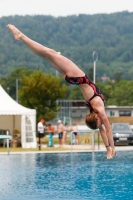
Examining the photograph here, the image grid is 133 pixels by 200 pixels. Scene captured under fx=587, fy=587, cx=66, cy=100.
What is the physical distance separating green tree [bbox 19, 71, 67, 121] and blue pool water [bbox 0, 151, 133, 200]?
44.8 feet

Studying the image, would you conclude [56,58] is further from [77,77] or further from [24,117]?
[24,117]

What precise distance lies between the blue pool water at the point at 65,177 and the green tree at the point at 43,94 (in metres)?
13.7

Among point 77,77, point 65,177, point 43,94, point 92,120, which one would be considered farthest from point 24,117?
point 77,77

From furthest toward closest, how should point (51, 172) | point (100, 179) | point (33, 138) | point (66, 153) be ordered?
point (33, 138)
point (66, 153)
point (51, 172)
point (100, 179)

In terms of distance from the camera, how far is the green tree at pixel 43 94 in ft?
138

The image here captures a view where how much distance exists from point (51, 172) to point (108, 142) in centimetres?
1061

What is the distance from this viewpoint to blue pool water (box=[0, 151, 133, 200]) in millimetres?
15086

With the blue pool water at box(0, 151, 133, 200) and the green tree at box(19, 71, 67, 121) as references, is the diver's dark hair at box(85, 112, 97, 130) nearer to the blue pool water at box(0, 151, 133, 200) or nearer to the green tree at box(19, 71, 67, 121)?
the blue pool water at box(0, 151, 133, 200)

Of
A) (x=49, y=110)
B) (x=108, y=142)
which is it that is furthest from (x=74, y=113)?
(x=108, y=142)

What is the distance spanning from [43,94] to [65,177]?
23.5m

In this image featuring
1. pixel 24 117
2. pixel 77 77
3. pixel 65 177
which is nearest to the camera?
pixel 77 77

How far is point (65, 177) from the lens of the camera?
62.9 ft

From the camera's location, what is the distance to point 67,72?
1000 centimetres

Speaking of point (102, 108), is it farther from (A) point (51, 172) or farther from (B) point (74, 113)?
(B) point (74, 113)
